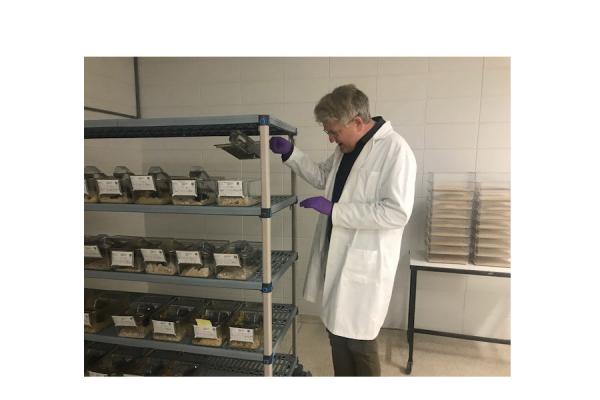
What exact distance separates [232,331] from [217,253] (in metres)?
0.39

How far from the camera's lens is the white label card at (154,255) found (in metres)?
1.66

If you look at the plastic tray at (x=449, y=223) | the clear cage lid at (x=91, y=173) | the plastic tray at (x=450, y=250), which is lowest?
the plastic tray at (x=450, y=250)

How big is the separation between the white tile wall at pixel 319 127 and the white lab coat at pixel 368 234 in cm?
104

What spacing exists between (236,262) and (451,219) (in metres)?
1.52

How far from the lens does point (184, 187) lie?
1567 mm

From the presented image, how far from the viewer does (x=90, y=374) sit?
5.99 ft

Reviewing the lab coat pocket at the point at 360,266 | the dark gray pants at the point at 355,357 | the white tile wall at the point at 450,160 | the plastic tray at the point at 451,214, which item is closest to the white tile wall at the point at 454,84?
the white tile wall at the point at 450,160

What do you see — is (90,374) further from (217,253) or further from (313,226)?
(313,226)

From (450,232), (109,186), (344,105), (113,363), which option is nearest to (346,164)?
(344,105)

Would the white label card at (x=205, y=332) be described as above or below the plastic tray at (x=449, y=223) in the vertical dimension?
below

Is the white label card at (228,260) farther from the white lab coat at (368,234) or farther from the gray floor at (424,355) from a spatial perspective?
the gray floor at (424,355)

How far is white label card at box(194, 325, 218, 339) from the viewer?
1.62 metres

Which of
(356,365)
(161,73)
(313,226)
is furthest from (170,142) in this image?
(356,365)

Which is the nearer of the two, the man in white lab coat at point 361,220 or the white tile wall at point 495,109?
the man in white lab coat at point 361,220
